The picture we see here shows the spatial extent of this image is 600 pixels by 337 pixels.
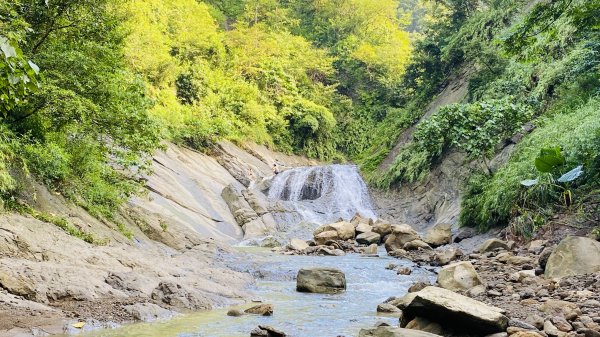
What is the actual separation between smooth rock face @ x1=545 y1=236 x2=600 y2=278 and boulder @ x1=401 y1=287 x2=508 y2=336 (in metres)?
3.13

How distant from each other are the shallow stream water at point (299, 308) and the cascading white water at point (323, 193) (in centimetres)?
1042

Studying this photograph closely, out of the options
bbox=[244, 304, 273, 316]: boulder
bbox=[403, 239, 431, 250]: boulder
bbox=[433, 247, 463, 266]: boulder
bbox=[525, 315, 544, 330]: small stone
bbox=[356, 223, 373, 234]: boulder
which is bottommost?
bbox=[244, 304, 273, 316]: boulder

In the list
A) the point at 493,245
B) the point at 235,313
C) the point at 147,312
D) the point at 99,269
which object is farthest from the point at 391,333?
the point at 493,245

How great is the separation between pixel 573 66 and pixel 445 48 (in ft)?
34.9

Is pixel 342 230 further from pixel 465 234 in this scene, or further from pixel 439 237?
pixel 465 234

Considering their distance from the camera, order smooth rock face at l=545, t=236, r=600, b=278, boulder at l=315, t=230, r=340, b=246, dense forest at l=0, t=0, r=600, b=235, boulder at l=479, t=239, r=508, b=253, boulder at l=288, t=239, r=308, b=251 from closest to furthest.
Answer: smooth rock face at l=545, t=236, r=600, b=278 < dense forest at l=0, t=0, r=600, b=235 < boulder at l=479, t=239, r=508, b=253 < boulder at l=288, t=239, r=308, b=251 < boulder at l=315, t=230, r=340, b=246

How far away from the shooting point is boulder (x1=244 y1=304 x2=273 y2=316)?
759 centimetres

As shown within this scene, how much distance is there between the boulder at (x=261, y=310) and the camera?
299 inches

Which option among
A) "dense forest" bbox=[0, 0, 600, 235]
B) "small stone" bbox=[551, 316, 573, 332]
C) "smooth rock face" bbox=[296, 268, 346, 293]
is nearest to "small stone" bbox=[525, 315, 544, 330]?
"small stone" bbox=[551, 316, 573, 332]

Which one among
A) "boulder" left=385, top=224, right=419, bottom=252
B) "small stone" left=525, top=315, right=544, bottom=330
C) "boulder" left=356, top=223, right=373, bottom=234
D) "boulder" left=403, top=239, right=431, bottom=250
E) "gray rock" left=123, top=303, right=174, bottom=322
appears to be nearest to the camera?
"small stone" left=525, top=315, right=544, bottom=330

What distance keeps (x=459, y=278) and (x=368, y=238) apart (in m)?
8.67

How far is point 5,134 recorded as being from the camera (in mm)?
9344

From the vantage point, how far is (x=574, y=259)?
852cm

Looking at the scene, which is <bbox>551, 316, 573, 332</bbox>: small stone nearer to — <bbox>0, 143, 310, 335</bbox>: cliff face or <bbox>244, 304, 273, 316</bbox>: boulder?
<bbox>244, 304, 273, 316</bbox>: boulder
